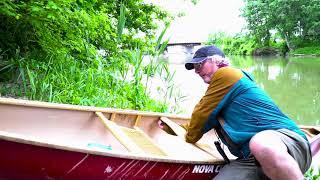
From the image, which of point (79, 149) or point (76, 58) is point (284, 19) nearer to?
point (76, 58)

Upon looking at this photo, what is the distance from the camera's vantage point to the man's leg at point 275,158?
265 centimetres

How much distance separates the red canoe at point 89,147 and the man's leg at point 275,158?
0.61 m

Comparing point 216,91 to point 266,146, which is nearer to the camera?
point 266,146

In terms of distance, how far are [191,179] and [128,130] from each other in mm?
1021

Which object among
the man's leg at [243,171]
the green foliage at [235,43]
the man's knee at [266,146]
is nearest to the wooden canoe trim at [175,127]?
the man's leg at [243,171]

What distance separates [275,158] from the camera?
264 cm

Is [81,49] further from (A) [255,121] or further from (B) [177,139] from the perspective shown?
(A) [255,121]

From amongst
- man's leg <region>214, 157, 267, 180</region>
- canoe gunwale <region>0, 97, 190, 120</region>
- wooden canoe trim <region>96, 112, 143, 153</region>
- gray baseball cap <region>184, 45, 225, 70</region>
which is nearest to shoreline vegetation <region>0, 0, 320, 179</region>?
canoe gunwale <region>0, 97, 190, 120</region>

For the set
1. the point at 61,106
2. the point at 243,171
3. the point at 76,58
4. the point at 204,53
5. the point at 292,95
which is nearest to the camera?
the point at 243,171

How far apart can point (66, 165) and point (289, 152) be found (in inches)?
61.7

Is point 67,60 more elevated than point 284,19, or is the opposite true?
point 284,19

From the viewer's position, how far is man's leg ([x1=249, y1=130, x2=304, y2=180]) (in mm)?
2648

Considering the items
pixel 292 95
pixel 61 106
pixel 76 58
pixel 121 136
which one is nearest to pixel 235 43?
pixel 292 95

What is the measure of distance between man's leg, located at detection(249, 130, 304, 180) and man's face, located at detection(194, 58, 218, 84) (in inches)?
28.7
